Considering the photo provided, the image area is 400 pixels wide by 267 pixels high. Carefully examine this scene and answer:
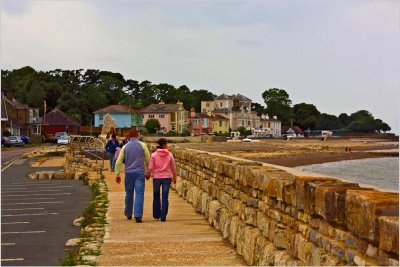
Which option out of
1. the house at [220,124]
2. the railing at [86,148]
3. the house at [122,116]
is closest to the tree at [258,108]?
the house at [220,124]

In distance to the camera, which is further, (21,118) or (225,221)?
(21,118)

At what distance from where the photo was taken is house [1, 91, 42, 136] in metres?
94.0

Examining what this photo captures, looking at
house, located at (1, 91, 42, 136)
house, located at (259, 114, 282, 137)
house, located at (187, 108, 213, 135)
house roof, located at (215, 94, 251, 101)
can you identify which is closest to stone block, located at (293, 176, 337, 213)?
house, located at (1, 91, 42, 136)

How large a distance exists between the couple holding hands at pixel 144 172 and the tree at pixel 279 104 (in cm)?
15278

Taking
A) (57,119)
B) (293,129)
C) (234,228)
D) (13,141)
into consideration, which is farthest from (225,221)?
(293,129)

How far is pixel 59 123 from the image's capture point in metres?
106

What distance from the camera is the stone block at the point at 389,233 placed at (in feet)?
15.1

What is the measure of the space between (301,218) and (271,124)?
490ft

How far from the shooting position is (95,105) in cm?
13138

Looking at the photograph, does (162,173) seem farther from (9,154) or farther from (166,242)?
(9,154)

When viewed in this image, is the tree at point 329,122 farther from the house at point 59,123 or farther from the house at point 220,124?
the house at point 59,123

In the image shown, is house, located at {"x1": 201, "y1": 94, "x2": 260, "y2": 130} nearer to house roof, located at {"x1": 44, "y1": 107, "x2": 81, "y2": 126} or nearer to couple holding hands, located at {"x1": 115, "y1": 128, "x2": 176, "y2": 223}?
house roof, located at {"x1": 44, "y1": 107, "x2": 81, "y2": 126}

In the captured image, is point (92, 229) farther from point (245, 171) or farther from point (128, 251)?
point (245, 171)

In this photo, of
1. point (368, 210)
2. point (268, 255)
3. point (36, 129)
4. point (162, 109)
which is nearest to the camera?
point (368, 210)
